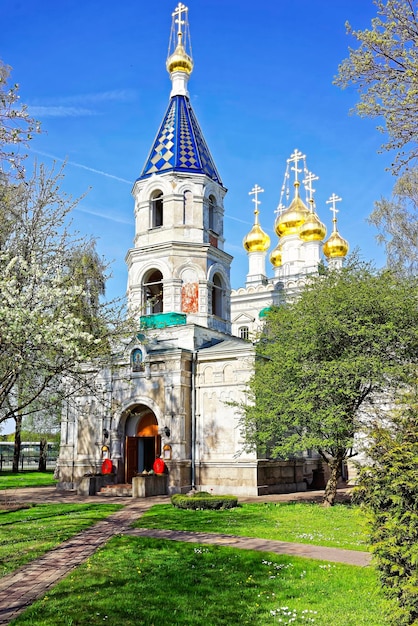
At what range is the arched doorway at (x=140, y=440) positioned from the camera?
2434cm

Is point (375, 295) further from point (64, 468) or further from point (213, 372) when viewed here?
point (64, 468)

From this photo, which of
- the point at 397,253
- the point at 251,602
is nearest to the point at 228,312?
the point at 397,253

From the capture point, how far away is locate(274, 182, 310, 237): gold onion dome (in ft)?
136

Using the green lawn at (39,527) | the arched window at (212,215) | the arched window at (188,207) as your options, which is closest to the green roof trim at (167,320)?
the arched window at (188,207)

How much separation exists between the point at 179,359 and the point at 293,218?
71.4ft

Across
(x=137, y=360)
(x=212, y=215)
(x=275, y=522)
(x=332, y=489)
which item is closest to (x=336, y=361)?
(x=332, y=489)

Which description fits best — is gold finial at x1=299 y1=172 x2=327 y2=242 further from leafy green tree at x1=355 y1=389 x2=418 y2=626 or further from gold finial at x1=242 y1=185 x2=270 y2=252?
leafy green tree at x1=355 y1=389 x2=418 y2=626

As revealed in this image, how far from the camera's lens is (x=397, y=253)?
22.1 m

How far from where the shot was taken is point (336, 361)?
58.0 ft

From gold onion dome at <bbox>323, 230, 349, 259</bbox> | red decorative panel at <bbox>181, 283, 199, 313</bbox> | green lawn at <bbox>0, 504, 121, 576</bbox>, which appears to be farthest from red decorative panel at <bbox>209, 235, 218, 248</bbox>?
gold onion dome at <bbox>323, 230, 349, 259</bbox>

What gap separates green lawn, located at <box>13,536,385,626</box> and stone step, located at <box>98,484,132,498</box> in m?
11.7

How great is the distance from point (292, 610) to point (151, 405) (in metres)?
16.2

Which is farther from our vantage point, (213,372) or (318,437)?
(213,372)

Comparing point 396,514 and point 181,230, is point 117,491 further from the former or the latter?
point 396,514
